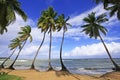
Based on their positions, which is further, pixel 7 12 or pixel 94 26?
pixel 94 26

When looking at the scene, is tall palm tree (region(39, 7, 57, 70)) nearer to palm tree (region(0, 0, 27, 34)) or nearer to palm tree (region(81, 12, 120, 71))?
palm tree (region(81, 12, 120, 71))

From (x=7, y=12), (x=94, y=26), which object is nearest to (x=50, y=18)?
(x=94, y=26)

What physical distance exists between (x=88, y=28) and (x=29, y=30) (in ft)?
51.7

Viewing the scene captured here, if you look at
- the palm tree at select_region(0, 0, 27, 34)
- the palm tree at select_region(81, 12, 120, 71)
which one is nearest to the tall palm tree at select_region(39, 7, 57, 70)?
the palm tree at select_region(81, 12, 120, 71)

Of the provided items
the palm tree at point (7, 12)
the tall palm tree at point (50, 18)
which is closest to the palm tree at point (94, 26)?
the tall palm tree at point (50, 18)

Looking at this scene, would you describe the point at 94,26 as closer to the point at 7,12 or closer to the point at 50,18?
the point at 50,18

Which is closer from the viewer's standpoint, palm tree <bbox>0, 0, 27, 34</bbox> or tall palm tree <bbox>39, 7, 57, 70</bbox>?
palm tree <bbox>0, 0, 27, 34</bbox>

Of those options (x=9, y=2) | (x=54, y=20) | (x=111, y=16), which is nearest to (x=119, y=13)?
(x=111, y=16)

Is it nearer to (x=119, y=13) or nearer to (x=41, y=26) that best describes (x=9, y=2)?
(x=119, y=13)

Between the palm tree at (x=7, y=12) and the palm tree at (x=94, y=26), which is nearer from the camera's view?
the palm tree at (x=7, y=12)

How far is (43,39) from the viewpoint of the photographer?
5194 centimetres

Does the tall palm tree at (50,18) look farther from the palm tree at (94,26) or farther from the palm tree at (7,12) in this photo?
the palm tree at (7,12)

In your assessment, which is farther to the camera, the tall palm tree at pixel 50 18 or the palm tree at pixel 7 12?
the tall palm tree at pixel 50 18

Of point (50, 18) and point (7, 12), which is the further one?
point (50, 18)
